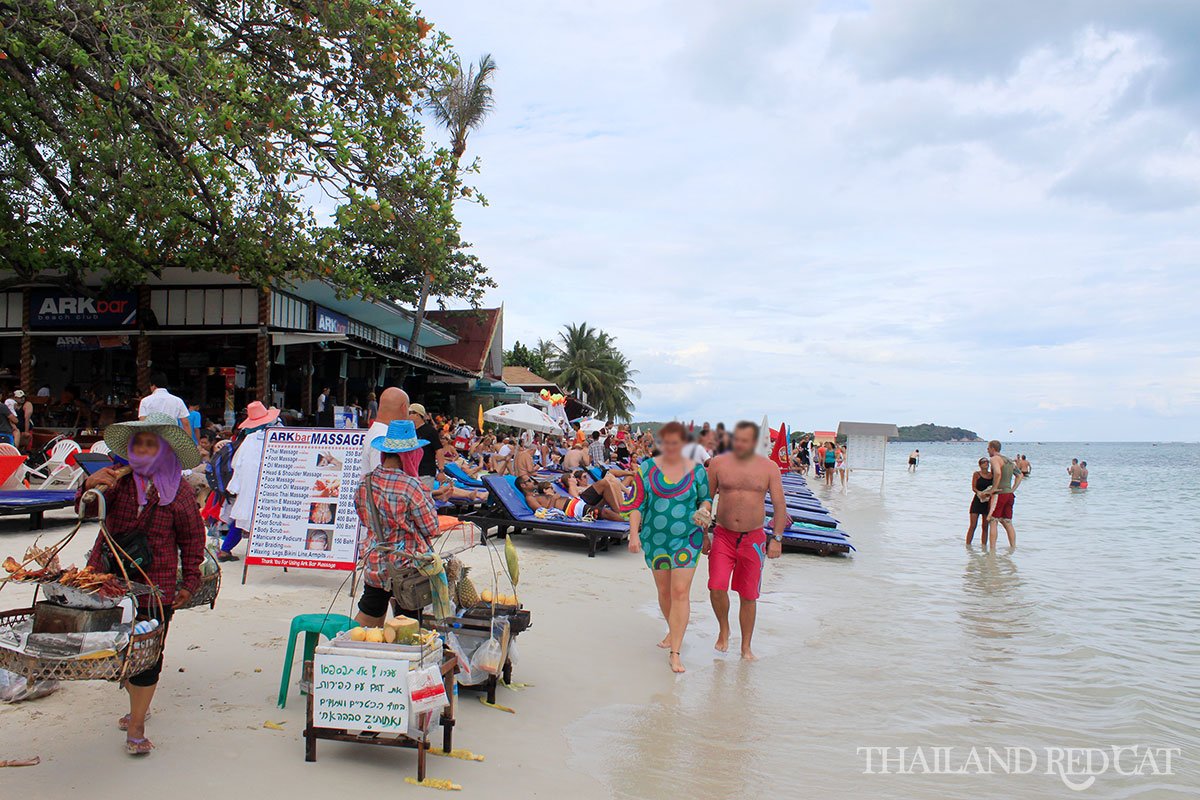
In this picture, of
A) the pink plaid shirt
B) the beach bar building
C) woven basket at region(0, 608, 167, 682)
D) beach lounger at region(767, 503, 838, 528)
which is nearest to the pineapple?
the pink plaid shirt

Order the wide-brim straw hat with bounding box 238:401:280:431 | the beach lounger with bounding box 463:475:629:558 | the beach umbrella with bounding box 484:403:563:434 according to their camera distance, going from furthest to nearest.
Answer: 1. the beach umbrella with bounding box 484:403:563:434
2. the beach lounger with bounding box 463:475:629:558
3. the wide-brim straw hat with bounding box 238:401:280:431

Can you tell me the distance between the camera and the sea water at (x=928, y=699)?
435cm

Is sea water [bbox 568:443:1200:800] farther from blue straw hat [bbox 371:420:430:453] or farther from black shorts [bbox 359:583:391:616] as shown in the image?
blue straw hat [bbox 371:420:430:453]

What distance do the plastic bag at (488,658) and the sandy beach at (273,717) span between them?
238 millimetres

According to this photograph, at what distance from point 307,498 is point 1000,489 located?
36.2ft

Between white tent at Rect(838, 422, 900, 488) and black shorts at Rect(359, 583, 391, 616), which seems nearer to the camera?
black shorts at Rect(359, 583, 391, 616)

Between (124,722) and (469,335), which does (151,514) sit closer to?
(124,722)

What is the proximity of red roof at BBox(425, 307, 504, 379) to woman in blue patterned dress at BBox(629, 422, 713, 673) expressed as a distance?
1157 inches

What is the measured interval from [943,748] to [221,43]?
1223 centimetres

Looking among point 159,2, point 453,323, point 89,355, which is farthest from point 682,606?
point 453,323

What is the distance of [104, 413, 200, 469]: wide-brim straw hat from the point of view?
142 inches

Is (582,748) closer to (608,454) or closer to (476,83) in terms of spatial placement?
(608,454)

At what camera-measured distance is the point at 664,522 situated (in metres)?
5.69

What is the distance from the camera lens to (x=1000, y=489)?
13688 millimetres
